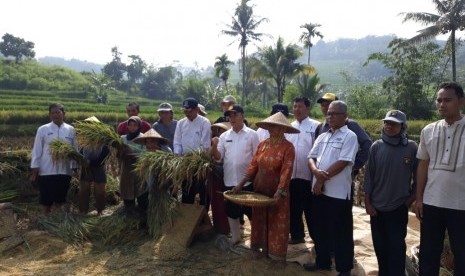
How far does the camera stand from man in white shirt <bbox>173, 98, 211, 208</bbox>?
461 centimetres

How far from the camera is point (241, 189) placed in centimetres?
385

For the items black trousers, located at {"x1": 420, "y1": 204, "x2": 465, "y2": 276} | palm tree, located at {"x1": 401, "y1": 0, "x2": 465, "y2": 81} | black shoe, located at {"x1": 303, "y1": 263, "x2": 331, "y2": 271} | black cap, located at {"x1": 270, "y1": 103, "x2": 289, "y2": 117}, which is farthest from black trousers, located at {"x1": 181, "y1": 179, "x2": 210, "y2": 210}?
palm tree, located at {"x1": 401, "y1": 0, "x2": 465, "y2": 81}

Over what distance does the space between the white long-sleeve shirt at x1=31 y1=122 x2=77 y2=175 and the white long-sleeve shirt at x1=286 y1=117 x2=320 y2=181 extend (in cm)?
274

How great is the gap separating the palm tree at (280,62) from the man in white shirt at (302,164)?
2530 centimetres

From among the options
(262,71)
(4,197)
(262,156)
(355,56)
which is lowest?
(4,197)

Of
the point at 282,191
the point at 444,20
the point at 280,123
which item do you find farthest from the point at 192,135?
the point at 444,20

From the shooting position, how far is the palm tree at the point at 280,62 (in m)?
28.8

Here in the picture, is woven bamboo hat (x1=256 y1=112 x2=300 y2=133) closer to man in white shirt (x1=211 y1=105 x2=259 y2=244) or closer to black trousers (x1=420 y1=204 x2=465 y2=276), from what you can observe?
man in white shirt (x1=211 y1=105 x2=259 y2=244)

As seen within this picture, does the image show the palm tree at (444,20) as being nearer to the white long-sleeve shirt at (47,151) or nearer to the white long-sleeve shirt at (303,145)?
the white long-sleeve shirt at (303,145)

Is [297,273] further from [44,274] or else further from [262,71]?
[262,71]

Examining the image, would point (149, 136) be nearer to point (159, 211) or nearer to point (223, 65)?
point (159, 211)

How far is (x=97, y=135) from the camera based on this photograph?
14.9 ft

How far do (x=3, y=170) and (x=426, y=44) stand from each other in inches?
936

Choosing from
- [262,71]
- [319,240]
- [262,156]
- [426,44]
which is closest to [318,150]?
[262,156]
